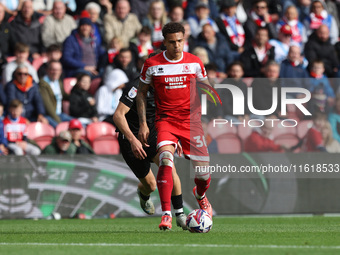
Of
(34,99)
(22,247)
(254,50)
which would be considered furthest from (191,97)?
(254,50)

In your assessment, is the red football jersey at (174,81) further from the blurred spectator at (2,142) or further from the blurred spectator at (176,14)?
the blurred spectator at (176,14)

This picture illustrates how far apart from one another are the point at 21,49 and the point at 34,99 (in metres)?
1.10

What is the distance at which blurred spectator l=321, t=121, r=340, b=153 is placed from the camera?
1432cm

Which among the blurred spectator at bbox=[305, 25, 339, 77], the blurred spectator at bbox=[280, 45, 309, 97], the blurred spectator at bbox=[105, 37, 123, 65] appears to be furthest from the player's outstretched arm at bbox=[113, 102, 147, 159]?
the blurred spectator at bbox=[305, 25, 339, 77]

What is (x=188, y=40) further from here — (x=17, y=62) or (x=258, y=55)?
(x=17, y=62)

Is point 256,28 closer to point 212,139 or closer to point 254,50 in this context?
point 254,50

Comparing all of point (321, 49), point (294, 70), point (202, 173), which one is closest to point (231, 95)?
point (294, 70)

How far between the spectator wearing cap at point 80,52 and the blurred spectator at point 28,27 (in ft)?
2.33

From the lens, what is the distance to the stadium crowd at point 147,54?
47.7ft

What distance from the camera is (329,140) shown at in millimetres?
14391

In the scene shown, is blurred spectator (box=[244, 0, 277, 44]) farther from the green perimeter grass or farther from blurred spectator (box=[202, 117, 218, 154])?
the green perimeter grass

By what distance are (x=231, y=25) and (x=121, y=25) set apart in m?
2.64

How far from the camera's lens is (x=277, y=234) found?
28.9 feet

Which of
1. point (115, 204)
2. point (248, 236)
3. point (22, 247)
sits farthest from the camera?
point (115, 204)
